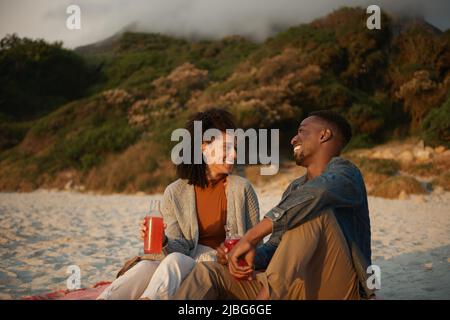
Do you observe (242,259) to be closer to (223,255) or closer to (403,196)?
(223,255)

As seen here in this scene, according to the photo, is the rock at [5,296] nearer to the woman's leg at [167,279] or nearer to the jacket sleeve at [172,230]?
the jacket sleeve at [172,230]

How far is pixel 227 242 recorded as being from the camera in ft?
6.93

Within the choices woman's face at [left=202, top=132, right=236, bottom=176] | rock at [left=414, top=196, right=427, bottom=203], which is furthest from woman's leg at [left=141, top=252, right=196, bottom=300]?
rock at [left=414, top=196, right=427, bottom=203]

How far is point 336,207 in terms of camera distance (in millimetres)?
2006

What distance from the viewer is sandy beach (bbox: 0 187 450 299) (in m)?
3.79

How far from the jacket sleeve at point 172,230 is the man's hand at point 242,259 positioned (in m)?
0.57

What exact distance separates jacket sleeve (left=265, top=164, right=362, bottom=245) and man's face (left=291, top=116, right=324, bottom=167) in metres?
0.33

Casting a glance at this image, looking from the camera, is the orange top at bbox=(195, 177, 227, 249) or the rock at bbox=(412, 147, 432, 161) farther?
the rock at bbox=(412, 147, 432, 161)

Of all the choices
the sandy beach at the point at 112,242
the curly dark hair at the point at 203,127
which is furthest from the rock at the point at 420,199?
the curly dark hair at the point at 203,127

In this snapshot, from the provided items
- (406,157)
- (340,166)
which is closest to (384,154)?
(406,157)

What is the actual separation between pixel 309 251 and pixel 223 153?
0.97 meters

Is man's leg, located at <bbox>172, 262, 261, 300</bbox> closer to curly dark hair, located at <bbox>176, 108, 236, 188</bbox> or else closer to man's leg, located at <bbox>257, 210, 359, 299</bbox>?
man's leg, located at <bbox>257, 210, 359, 299</bbox>

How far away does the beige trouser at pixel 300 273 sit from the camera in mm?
1835
